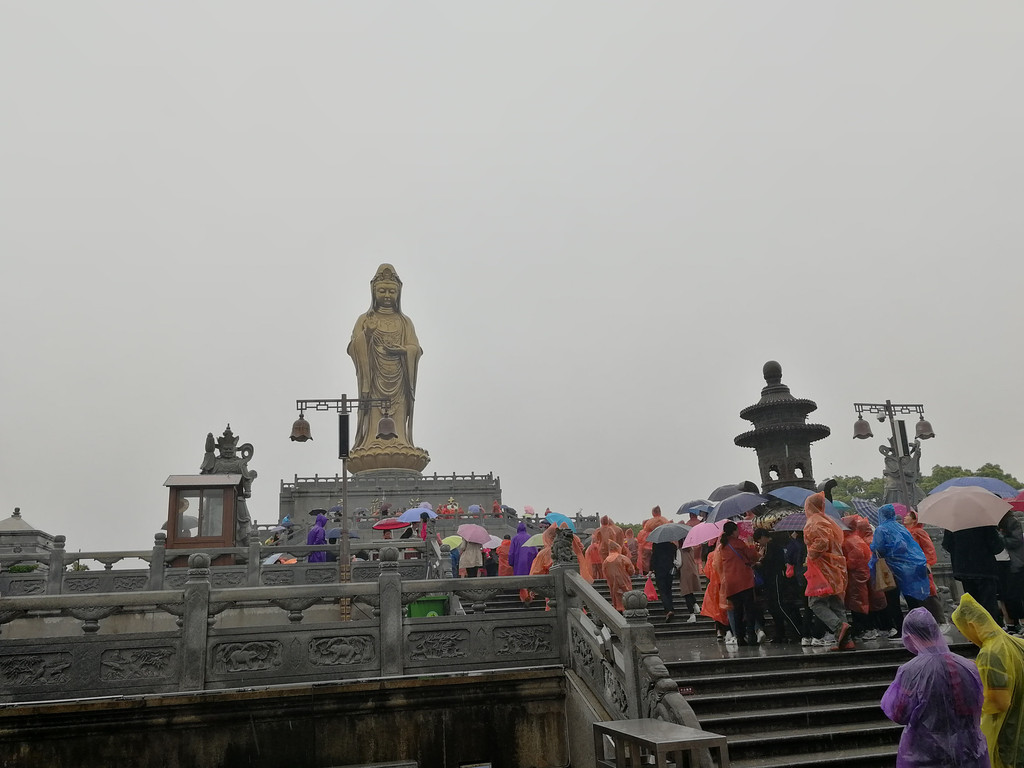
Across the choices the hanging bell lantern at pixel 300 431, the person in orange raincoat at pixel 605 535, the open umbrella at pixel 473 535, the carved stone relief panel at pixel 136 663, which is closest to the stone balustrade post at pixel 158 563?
the hanging bell lantern at pixel 300 431

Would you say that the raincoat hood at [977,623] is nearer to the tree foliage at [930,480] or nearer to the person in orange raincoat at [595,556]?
the person in orange raincoat at [595,556]

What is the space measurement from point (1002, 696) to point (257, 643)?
592 centimetres

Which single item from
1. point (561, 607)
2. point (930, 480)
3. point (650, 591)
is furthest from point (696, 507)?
point (930, 480)

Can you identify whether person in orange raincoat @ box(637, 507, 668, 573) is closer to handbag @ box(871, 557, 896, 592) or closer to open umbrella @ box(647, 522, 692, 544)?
open umbrella @ box(647, 522, 692, 544)

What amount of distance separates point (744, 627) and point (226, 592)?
19.1 feet

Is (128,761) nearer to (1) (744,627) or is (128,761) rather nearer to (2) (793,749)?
(2) (793,749)

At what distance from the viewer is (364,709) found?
7.08m

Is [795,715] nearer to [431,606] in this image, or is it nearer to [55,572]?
[431,606]

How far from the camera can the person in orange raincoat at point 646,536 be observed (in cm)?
1242

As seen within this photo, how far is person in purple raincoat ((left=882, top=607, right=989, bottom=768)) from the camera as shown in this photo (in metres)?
4.34

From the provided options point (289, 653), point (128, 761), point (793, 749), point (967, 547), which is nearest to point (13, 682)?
point (128, 761)

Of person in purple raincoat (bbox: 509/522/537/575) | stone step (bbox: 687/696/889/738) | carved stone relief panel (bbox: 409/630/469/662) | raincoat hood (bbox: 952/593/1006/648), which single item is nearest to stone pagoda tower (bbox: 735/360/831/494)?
person in purple raincoat (bbox: 509/522/537/575)

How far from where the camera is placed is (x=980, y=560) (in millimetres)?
8859

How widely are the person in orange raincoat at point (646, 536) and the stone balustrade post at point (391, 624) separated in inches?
215
